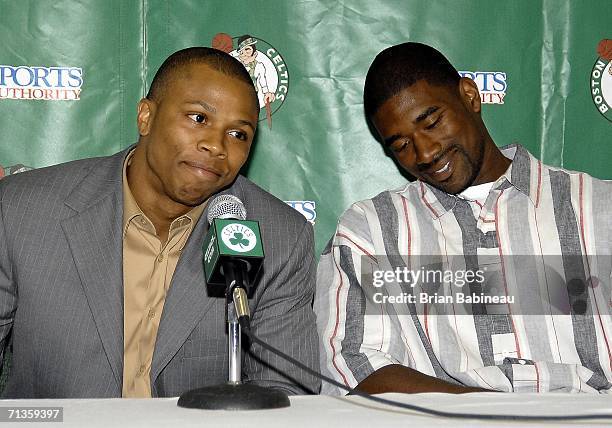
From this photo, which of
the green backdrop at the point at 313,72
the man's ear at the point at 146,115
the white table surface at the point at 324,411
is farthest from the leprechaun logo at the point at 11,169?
the white table surface at the point at 324,411

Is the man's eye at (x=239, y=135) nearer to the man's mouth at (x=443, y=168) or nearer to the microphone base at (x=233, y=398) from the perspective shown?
the man's mouth at (x=443, y=168)

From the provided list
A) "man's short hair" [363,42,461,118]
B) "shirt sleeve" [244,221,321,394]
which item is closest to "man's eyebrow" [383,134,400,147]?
"man's short hair" [363,42,461,118]

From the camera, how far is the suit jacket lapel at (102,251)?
7.71 feet

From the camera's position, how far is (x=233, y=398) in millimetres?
1567

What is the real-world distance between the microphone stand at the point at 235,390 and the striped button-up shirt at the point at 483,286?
944mm

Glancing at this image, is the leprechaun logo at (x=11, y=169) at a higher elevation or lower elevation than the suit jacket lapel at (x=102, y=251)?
higher

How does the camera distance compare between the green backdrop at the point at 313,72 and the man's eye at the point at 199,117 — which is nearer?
the man's eye at the point at 199,117

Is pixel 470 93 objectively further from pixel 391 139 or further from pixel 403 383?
pixel 403 383

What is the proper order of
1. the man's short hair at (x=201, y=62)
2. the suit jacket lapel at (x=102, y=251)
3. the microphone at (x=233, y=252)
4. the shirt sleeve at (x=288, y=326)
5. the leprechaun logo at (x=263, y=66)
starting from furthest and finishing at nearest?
the leprechaun logo at (x=263, y=66) < the man's short hair at (x=201, y=62) < the shirt sleeve at (x=288, y=326) < the suit jacket lapel at (x=102, y=251) < the microphone at (x=233, y=252)

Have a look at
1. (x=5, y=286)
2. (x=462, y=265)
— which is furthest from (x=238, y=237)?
(x=462, y=265)

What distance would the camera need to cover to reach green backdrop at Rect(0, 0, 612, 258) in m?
3.02

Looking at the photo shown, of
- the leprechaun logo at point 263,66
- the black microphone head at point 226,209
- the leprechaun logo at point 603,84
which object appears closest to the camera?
the black microphone head at point 226,209

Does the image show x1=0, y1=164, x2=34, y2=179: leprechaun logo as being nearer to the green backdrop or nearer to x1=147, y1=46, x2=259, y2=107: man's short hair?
the green backdrop

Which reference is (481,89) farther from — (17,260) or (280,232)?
(17,260)
